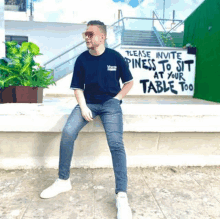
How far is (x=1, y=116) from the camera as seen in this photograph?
2248 mm

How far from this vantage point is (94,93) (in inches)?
79.4

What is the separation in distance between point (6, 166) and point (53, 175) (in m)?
0.58

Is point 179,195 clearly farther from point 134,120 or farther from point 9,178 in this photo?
point 9,178

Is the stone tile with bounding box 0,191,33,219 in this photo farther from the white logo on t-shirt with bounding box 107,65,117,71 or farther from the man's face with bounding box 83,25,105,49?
the man's face with bounding box 83,25,105,49

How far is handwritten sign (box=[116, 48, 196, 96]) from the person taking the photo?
28.5ft

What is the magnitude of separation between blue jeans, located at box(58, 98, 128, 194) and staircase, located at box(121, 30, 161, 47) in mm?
9349

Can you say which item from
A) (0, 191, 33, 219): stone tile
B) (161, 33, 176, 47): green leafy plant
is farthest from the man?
(161, 33, 176, 47): green leafy plant

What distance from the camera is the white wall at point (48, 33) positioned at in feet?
39.8

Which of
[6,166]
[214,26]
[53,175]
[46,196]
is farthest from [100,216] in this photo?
[214,26]

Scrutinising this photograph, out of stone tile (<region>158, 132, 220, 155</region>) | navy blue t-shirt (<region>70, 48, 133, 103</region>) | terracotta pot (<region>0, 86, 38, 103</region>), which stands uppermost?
navy blue t-shirt (<region>70, 48, 133, 103</region>)

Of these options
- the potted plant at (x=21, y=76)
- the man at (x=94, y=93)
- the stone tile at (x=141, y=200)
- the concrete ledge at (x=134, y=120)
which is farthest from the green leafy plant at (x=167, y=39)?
the stone tile at (x=141, y=200)

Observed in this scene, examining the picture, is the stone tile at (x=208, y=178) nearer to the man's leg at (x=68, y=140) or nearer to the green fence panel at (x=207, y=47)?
the man's leg at (x=68, y=140)

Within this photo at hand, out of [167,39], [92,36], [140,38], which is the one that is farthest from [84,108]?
[140,38]

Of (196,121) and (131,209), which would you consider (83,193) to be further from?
(196,121)
